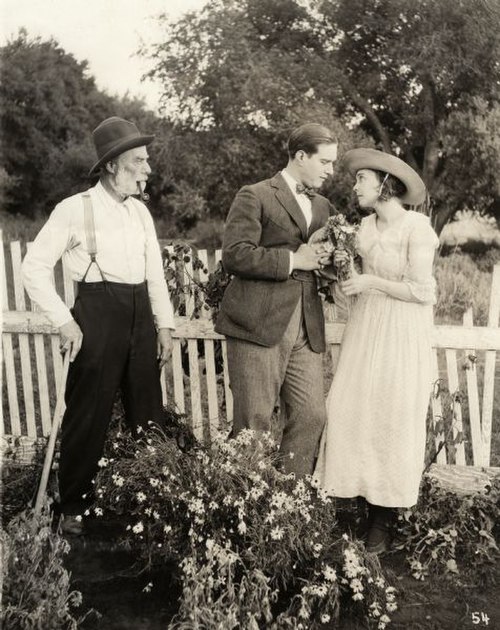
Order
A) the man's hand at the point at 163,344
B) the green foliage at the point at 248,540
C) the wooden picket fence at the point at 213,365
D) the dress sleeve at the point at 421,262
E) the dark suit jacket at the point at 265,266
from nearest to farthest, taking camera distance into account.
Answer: the green foliage at the point at 248,540 < the dress sleeve at the point at 421,262 < the dark suit jacket at the point at 265,266 < the man's hand at the point at 163,344 < the wooden picket fence at the point at 213,365

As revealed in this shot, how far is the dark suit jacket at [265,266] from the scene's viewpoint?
12.1 feet

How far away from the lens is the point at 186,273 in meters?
4.90

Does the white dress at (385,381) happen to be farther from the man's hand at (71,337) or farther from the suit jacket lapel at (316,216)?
the man's hand at (71,337)

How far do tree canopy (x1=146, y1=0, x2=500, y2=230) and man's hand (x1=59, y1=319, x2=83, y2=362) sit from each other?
10271 mm

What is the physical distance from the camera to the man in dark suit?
3.72 m

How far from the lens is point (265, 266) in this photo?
12.1ft

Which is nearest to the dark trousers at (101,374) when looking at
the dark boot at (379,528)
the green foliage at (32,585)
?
the green foliage at (32,585)

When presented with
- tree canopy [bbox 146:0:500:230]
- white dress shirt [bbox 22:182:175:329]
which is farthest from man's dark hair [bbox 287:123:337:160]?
tree canopy [bbox 146:0:500:230]

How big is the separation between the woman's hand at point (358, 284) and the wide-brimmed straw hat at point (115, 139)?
127 cm

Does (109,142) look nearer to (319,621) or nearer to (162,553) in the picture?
(162,553)

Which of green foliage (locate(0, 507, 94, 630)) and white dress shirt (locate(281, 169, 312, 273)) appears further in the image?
white dress shirt (locate(281, 169, 312, 273))

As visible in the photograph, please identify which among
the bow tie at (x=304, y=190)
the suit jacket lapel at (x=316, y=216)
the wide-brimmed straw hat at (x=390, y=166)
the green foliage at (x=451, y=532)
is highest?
the wide-brimmed straw hat at (x=390, y=166)

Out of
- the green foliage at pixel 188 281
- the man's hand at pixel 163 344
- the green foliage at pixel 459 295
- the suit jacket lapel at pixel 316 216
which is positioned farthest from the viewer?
the green foliage at pixel 459 295

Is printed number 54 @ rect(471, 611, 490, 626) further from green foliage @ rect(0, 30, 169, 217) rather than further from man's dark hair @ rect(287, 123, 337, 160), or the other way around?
green foliage @ rect(0, 30, 169, 217)
